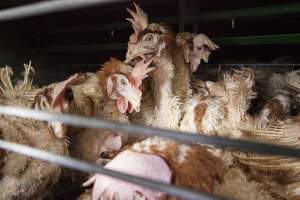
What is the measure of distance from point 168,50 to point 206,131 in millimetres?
377

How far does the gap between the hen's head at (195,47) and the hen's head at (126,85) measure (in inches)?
7.8

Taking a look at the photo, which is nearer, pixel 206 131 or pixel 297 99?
pixel 206 131

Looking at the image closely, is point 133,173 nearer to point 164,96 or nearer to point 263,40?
point 164,96

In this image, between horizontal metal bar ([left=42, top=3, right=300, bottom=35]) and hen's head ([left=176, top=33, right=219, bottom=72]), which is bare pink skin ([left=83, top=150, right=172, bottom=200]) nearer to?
hen's head ([left=176, top=33, right=219, bottom=72])

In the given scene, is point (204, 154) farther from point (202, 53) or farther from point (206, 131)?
point (202, 53)

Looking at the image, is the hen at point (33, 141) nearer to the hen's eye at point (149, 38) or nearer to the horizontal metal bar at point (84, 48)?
the hen's eye at point (149, 38)

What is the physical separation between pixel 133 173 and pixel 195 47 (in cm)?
71

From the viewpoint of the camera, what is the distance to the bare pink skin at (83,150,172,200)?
36.4 inches

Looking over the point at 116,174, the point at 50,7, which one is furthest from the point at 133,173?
the point at 50,7

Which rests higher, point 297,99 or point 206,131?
point 297,99

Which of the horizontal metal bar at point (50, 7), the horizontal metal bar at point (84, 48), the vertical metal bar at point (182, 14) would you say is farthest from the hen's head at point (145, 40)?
the horizontal metal bar at point (50, 7)

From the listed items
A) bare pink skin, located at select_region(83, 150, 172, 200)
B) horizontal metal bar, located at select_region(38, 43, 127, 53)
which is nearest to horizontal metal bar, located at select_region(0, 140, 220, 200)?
bare pink skin, located at select_region(83, 150, 172, 200)

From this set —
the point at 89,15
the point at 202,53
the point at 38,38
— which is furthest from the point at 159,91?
the point at 38,38

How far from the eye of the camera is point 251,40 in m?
1.73
